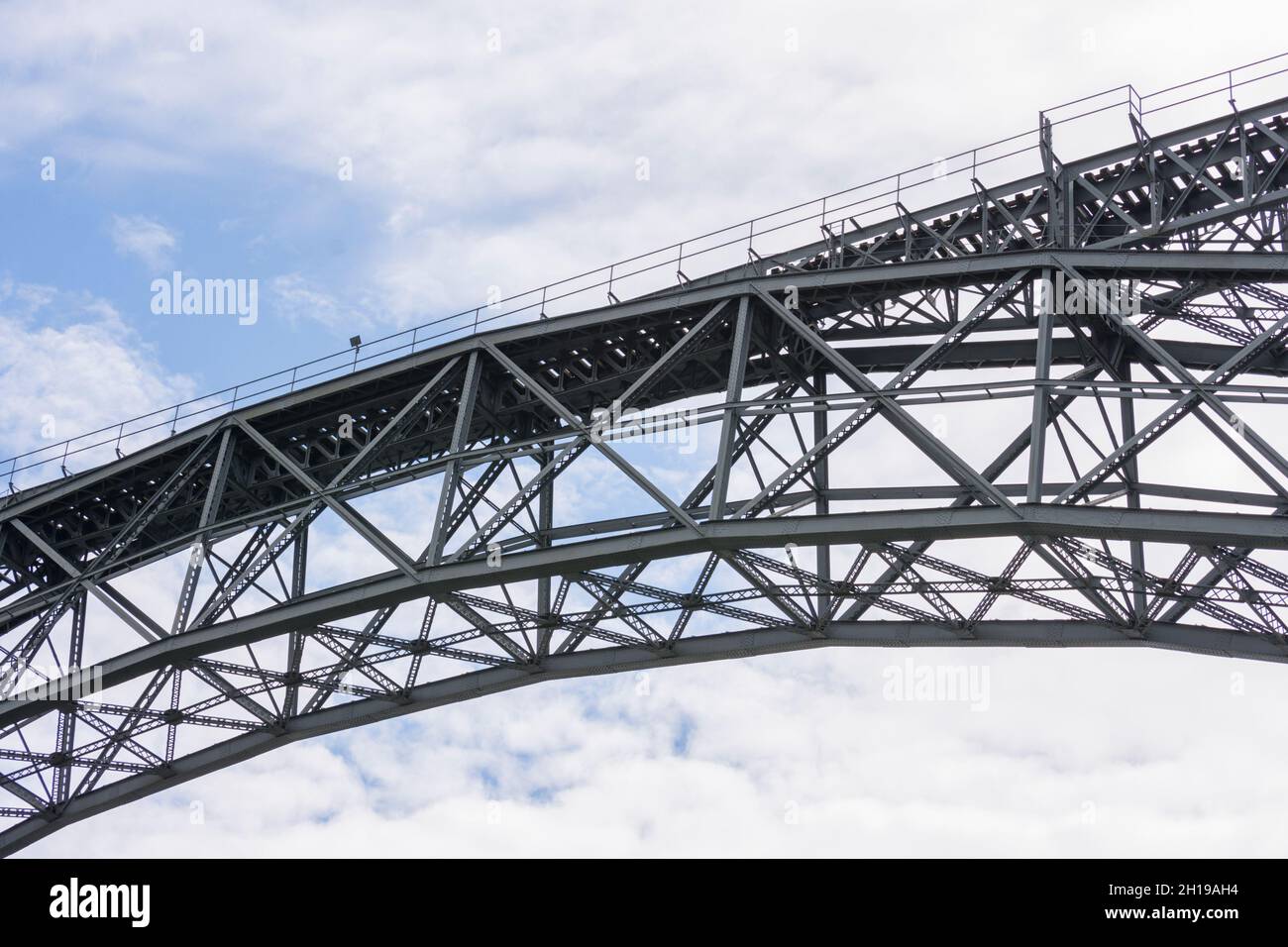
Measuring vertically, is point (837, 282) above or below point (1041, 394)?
above

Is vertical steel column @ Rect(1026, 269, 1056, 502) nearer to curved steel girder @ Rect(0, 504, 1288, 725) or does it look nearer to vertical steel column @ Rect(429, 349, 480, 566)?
curved steel girder @ Rect(0, 504, 1288, 725)

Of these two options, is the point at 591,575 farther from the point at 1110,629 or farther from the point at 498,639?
the point at 1110,629

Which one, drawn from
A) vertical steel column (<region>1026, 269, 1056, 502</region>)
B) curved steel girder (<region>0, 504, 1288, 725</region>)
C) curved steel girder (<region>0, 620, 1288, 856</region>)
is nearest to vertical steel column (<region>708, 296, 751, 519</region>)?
curved steel girder (<region>0, 504, 1288, 725</region>)

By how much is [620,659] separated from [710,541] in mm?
4252

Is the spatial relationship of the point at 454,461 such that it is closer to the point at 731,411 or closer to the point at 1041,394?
the point at 731,411

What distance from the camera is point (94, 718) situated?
28734 millimetres

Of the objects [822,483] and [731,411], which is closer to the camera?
[731,411]

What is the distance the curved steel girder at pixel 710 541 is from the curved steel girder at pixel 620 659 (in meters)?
2.23

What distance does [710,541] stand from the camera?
22031mm

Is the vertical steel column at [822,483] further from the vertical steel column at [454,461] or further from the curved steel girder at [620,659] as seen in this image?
the vertical steel column at [454,461]

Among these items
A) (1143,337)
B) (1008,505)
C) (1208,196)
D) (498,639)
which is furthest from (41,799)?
(1208,196)

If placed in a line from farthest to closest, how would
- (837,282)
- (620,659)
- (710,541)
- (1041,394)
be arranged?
(620,659) → (837,282) → (710,541) → (1041,394)

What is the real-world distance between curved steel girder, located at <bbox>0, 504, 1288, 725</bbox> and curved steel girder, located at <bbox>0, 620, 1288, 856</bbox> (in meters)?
2.23

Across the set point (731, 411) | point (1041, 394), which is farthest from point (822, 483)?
point (1041, 394)
